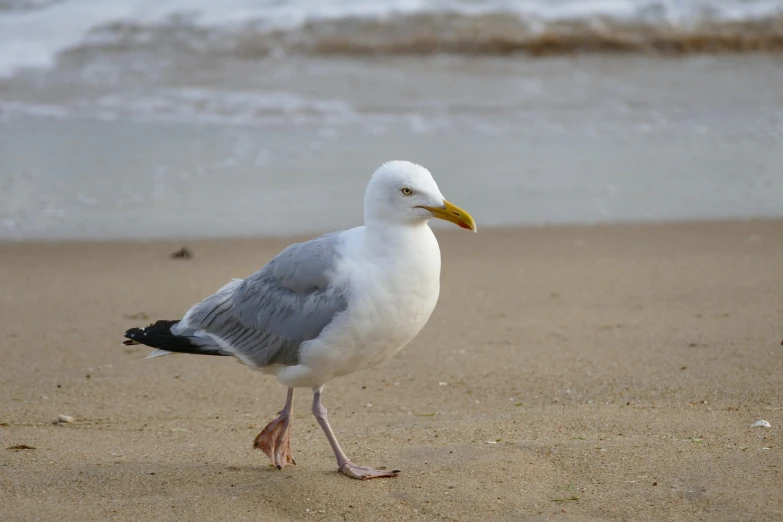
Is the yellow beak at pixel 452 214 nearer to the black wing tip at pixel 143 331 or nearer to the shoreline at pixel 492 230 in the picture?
the black wing tip at pixel 143 331

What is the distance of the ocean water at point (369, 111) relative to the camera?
28.0 feet

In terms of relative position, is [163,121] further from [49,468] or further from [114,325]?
[49,468]

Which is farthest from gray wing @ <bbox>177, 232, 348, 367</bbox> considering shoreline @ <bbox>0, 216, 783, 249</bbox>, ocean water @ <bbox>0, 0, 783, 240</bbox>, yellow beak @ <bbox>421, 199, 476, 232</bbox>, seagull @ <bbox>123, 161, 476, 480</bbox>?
ocean water @ <bbox>0, 0, 783, 240</bbox>

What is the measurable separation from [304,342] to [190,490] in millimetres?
695

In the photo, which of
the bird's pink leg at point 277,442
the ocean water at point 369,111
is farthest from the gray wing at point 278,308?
the ocean water at point 369,111

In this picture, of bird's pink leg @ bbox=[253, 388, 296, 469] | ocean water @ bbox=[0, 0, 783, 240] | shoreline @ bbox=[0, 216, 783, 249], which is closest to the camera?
bird's pink leg @ bbox=[253, 388, 296, 469]

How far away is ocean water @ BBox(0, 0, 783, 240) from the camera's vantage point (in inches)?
336

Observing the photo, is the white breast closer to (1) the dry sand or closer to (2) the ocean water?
(1) the dry sand

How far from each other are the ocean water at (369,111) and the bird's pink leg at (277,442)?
145 inches

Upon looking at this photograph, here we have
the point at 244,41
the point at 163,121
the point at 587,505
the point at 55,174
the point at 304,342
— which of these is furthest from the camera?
the point at 244,41

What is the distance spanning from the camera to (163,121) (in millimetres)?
11008

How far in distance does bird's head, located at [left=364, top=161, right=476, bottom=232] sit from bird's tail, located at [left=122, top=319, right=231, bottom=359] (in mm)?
909

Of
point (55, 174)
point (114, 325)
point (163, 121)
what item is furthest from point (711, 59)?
point (114, 325)

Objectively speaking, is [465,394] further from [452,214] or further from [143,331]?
[143,331]
